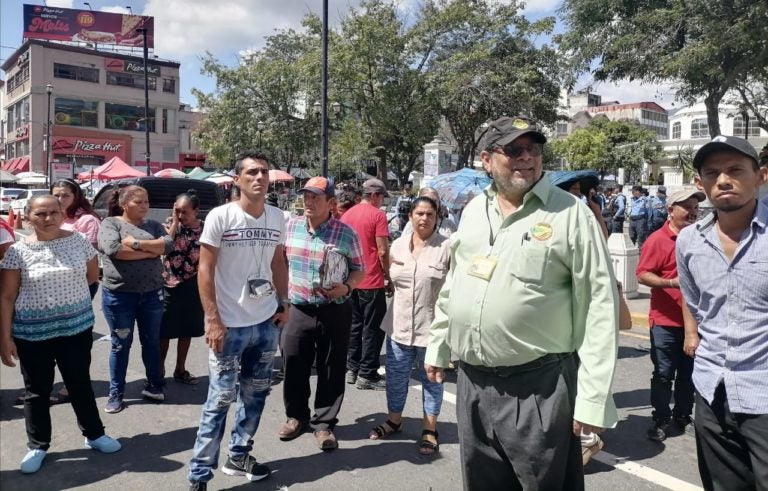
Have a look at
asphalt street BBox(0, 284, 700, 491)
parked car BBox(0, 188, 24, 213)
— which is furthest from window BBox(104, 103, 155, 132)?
asphalt street BBox(0, 284, 700, 491)

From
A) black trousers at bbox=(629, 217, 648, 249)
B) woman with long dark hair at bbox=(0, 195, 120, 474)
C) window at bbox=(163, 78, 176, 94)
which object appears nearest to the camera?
woman with long dark hair at bbox=(0, 195, 120, 474)

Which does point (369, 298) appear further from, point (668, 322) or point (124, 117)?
point (124, 117)

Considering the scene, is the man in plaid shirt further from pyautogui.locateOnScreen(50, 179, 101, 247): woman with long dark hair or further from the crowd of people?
pyautogui.locateOnScreen(50, 179, 101, 247): woman with long dark hair

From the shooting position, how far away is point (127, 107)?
53.4 m

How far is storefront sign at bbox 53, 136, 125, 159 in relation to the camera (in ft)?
162

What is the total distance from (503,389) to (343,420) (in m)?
2.65

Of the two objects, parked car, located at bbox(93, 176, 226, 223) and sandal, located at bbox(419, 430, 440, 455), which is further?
parked car, located at bbox(93, 176, 226, 223)

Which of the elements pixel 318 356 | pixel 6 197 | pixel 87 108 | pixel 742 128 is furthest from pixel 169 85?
pixel 318 356

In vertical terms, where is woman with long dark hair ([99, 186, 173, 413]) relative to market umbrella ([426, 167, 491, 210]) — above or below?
below

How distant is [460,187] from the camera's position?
32.6 ft

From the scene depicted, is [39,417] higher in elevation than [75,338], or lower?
lower

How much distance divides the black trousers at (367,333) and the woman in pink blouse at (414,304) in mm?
1245

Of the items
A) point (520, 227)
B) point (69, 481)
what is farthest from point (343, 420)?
point (520, 227)

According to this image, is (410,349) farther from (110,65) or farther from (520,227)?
(110,65)
